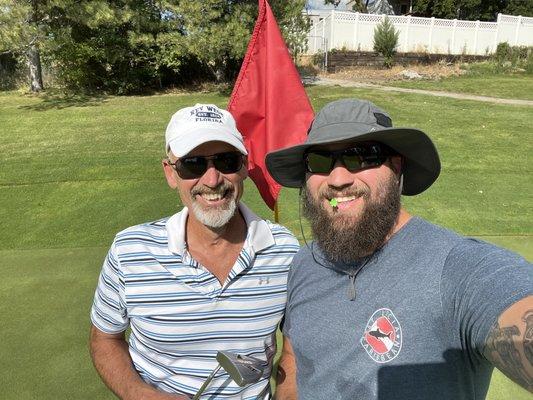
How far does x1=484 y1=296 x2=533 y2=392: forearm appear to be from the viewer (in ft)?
3.59

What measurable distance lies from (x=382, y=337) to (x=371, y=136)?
2.09 ft

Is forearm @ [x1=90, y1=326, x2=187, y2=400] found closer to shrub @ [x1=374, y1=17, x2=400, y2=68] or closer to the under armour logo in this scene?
the under armour logo

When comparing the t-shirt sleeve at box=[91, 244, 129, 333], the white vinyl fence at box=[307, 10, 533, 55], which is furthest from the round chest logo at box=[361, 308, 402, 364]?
the white vinyl fence at box=[307, 10, 533, 55]

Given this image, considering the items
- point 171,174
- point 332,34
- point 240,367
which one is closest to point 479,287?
point 240,367

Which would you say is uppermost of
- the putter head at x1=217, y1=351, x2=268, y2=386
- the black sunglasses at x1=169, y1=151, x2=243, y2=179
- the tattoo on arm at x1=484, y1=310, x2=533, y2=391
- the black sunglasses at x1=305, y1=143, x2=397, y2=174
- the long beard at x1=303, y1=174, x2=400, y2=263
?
the black sunglasses at x1=305, y1=143, x2=397, y2=174

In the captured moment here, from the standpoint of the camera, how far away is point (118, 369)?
1874mm

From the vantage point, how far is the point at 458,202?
249 inches

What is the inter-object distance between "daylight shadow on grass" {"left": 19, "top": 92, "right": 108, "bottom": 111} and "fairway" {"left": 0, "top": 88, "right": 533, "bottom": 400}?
35 cm

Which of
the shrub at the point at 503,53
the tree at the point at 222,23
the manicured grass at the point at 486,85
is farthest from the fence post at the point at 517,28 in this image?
the tree at the point at 222,23

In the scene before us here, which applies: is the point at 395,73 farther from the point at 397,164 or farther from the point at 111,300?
the point at 111,300

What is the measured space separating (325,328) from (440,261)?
422 mm

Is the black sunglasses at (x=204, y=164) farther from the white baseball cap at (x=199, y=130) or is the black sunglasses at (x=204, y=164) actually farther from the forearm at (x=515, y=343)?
the forearm at (x=515, y=343)

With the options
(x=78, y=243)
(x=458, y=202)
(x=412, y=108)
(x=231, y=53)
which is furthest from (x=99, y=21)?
(x=458, y=202)

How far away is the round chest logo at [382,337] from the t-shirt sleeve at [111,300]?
96 cm
